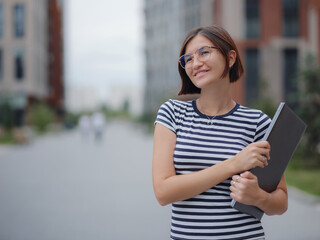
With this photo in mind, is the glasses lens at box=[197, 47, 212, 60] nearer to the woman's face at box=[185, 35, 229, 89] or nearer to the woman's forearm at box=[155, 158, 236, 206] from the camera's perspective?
the woman's face at box=[185, 35, 229, 89]

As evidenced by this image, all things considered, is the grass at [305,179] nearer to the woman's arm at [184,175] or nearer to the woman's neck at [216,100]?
the woman's neck at [216,100]

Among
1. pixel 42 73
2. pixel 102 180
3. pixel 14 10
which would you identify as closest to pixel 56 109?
pixel 42 73

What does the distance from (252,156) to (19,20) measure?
161 feet

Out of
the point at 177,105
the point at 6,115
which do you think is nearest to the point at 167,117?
the point at 177,105

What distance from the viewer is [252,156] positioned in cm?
145

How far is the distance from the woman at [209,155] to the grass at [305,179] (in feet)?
22.5

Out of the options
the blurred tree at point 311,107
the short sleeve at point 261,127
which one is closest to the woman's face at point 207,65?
the short sleeve at point 261,127

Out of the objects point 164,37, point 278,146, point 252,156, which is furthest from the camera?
point 164,37

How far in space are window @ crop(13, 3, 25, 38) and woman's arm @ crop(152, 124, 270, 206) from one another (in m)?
48.5

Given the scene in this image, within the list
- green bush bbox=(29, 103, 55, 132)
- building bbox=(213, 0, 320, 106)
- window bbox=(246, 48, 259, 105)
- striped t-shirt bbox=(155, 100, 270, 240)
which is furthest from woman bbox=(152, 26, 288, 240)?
green bush bbox=(29, 103, 55, 132)

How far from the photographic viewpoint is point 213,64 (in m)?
1.61

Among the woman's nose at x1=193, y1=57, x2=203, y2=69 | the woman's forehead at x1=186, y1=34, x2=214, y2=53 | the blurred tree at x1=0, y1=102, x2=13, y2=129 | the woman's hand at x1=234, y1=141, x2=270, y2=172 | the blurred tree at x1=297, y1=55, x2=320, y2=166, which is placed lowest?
the blurred tree at x1=0, y1=102, x2=13, y2=129

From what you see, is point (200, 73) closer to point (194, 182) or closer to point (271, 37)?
point (194, 182)

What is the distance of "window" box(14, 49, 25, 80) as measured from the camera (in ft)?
151
